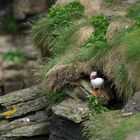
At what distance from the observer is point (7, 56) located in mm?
17984

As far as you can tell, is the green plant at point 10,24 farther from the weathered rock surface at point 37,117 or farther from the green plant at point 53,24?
the weathered rock surface at point 37,117

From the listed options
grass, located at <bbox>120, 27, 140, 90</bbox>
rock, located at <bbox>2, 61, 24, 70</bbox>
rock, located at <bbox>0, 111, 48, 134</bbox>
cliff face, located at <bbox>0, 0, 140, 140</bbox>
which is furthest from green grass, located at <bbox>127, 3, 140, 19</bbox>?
rock, located at <bbox>2, 61, 24, 70</bbox>

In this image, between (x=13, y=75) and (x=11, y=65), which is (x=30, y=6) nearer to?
(x=11, y=65)

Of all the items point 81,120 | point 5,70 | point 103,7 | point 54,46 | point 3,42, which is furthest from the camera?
point 3,42

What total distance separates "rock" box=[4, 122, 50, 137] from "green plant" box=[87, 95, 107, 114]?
1.27 meters

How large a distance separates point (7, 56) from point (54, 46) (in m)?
9.16

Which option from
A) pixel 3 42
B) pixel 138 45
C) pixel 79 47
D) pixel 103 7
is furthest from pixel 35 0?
pixel 138 45

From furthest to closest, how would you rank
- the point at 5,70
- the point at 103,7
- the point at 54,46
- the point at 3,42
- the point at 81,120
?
the point at 3,42 → the point at 5,70 → the point at 103,7 → the point at 54,46 → the point at 81,120

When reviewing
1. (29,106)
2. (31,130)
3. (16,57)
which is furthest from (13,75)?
(31,130)

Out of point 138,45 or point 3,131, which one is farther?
point 3,131

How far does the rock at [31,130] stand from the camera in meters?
8.25

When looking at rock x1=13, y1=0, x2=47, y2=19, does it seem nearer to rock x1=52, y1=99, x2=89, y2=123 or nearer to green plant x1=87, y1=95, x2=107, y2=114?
rock x1=52, y1=99, x2=89, y2=123

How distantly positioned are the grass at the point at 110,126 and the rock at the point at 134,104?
0.15 metres

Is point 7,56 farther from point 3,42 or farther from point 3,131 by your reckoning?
point 3,131
